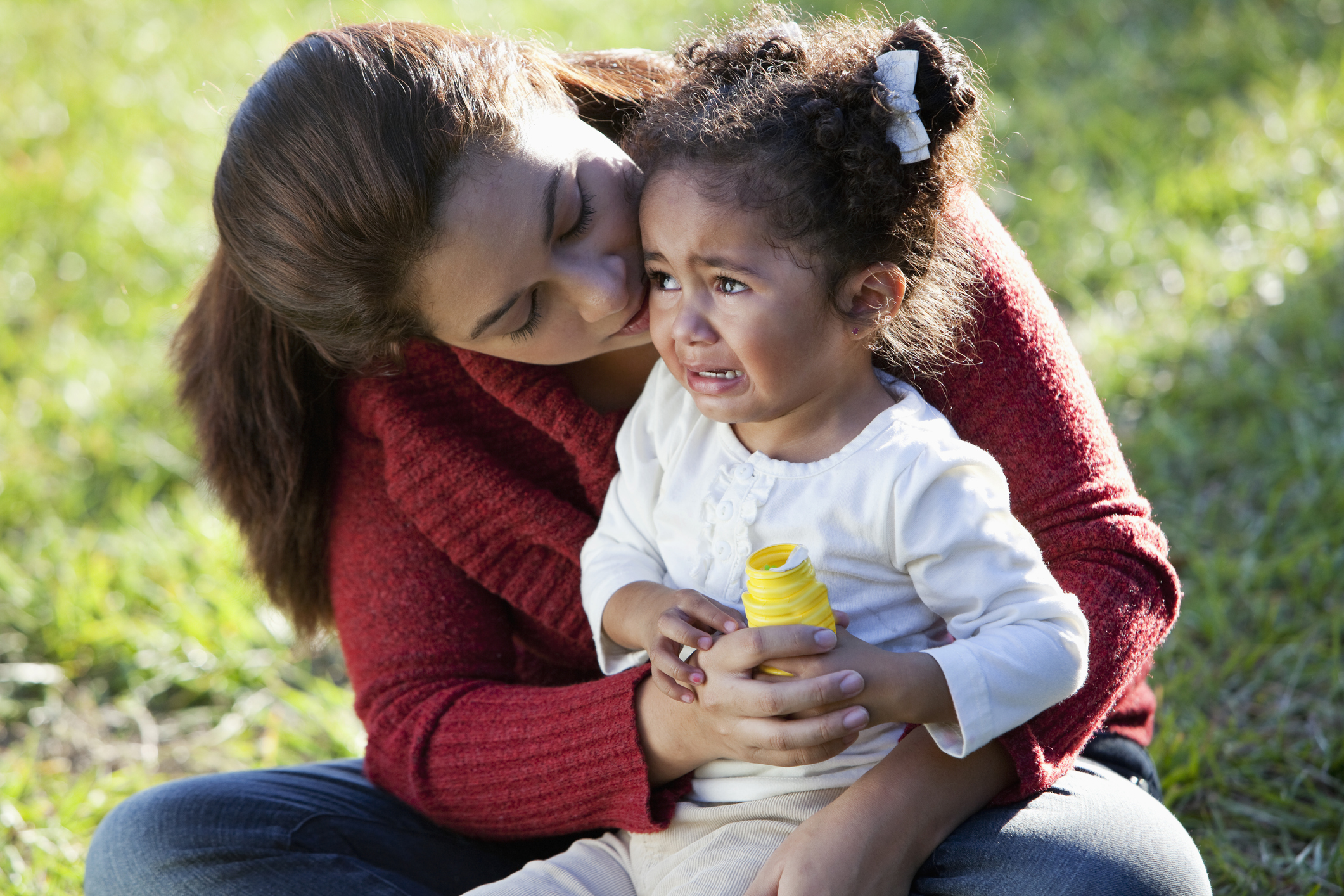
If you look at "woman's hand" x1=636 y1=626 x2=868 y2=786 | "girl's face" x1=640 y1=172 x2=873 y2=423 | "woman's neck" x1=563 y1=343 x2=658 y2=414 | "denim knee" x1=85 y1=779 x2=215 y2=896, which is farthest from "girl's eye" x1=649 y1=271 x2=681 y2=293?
"denim knee" x1=85 y1=779 x2=215 y2=896

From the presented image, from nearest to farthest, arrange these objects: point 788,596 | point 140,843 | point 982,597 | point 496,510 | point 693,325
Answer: point 788,596, point 982,597, point 693,325, point 140,843, point 496,510

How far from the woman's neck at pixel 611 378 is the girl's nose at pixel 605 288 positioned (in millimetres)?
288

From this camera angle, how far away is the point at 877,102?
1.35 meters

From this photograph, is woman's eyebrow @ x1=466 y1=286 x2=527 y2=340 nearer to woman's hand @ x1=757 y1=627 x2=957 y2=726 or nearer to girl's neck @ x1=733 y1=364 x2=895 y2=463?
girl's neck @ x1=733 y1=364 x2=895 y2=463

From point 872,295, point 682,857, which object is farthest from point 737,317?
point 682,857

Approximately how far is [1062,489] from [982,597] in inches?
11.0

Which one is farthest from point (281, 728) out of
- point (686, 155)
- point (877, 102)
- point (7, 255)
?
point (7, 255)

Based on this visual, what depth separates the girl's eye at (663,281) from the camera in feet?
4.76

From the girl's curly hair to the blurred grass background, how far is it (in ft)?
0.66

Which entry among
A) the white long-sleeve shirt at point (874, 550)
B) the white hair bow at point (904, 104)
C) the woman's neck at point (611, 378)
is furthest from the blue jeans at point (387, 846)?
the white hair bow at point (904, 104)

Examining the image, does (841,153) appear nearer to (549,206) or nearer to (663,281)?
(663,281)

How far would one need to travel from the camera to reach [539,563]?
5.90 feet

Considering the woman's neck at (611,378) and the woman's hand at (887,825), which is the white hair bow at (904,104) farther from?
the woman's hand at (887,825)

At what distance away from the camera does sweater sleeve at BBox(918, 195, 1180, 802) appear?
1.45 metres
